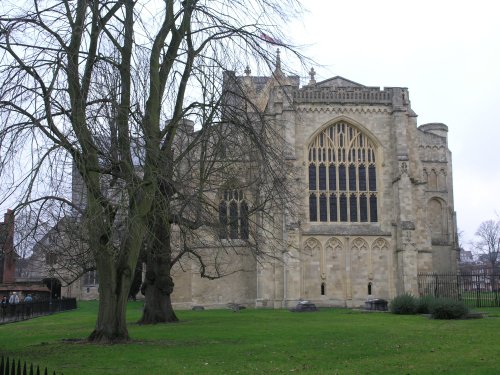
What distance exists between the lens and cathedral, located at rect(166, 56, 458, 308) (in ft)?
117

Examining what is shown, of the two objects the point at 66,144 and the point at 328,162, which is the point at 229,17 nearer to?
the point at 66,144

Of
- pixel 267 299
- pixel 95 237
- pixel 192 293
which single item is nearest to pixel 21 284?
pixel 192 293

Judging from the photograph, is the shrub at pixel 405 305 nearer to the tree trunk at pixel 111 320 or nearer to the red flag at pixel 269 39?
the tree trunk at pixel 111 320

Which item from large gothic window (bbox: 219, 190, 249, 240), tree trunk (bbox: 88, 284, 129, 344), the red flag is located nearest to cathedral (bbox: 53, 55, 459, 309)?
large gothic window (bbox: 219, 190, 249, 240)

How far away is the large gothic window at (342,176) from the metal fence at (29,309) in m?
16.0

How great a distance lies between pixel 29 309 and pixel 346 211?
19.0m

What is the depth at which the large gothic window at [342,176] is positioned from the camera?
1452 inches

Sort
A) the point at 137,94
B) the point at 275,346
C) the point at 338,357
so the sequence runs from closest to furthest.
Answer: the point at 338,357, the point at 137,94, the point at 275,346

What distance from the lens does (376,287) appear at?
36.2 m

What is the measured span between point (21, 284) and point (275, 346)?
42.5m

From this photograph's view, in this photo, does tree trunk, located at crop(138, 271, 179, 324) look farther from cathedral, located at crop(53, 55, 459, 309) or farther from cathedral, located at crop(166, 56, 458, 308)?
cathedral, located at crop(166, 56, 458, 308)

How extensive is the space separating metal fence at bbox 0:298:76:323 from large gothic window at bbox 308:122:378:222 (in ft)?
52.6

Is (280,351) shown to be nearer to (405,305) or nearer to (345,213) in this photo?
(405,305)

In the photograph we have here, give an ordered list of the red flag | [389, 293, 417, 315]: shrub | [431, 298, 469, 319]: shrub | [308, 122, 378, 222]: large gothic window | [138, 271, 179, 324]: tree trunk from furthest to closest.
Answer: [308, 122, 378, 222]: large gothic window < [389, 293, 417, 315]: shrub < [138, 271, 179, 324]: tree trunk < [431, 298, 469, 319]: shrub < the red flag
